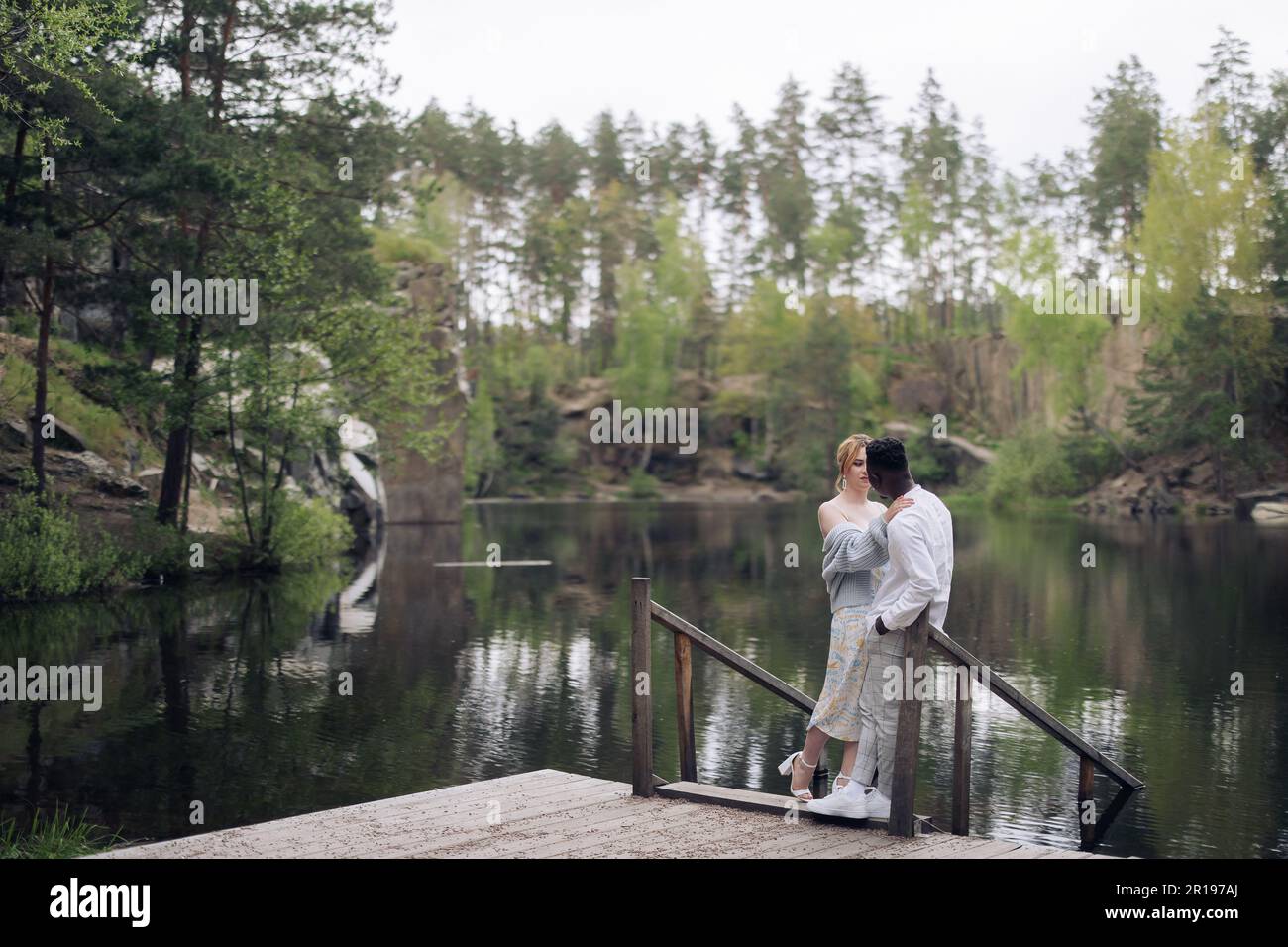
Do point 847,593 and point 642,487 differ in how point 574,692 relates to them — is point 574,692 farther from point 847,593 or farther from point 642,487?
point 642,487

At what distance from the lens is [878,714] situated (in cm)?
739

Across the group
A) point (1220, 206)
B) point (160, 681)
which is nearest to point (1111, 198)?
point (1220, 206)

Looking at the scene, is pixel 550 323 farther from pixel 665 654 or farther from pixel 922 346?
pixel 665 654

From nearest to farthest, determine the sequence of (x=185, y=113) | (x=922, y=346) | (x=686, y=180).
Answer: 1. (x=185, y=113)
2. (x=922, y=346)
3. (x=686, y=180)

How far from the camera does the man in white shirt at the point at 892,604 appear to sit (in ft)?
23.0

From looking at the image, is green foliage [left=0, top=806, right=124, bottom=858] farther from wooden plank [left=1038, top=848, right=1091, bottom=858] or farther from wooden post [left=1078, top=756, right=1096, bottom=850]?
wooden post [left=1078, top=756, right=1096, bottom=850]

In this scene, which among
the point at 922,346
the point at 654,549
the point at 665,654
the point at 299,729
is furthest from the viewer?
the point at 922,346

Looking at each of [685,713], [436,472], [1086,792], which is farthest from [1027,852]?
[436,472]

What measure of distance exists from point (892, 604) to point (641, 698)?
6.25 feet

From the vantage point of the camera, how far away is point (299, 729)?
12656 millimetres

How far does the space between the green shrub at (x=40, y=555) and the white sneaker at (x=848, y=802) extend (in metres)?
17.5

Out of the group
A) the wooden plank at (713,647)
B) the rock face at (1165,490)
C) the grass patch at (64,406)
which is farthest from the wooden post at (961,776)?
the rock face at (1165,490)
